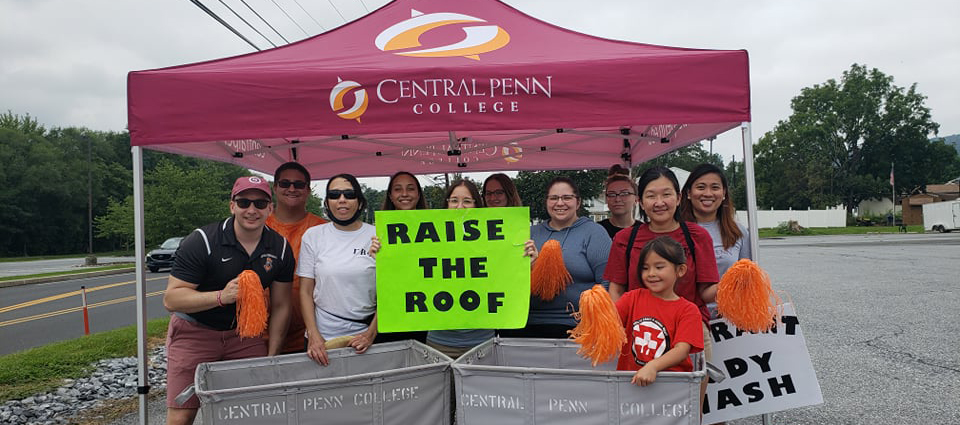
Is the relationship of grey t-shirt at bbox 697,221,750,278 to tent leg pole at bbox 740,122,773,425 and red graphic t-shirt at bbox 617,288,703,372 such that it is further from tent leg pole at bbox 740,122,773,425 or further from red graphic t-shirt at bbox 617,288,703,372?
red graphic t-shirt at bbox 617,288,703,372

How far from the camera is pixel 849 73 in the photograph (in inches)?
2613

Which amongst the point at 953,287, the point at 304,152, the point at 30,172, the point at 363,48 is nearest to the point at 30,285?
the point at 304,152

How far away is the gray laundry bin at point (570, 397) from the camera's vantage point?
2049 mm

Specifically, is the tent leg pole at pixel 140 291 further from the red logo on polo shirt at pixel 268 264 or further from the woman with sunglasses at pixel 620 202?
the woman with sunglasses at pixel 620 202

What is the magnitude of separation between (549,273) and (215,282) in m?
1.67

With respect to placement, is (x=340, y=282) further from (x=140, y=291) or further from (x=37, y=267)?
(x=37, y=267)

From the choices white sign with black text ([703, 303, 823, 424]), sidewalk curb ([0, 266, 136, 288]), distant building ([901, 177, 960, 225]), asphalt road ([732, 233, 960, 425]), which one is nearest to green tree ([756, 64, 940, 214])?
distant building ([901, 177, 960, 225])

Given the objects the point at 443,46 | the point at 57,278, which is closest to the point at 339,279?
the point at 443,46

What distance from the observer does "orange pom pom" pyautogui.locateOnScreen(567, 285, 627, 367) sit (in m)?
2.20

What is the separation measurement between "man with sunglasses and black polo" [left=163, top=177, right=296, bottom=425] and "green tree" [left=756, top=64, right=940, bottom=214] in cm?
7114

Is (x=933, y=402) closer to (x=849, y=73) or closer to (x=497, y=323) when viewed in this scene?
(x=497, y=323)

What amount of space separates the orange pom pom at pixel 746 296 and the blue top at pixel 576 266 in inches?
24.2

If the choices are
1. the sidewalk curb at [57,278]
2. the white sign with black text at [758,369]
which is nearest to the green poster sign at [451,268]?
the white sign with black text at [758,369]

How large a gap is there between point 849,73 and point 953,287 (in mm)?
68292
